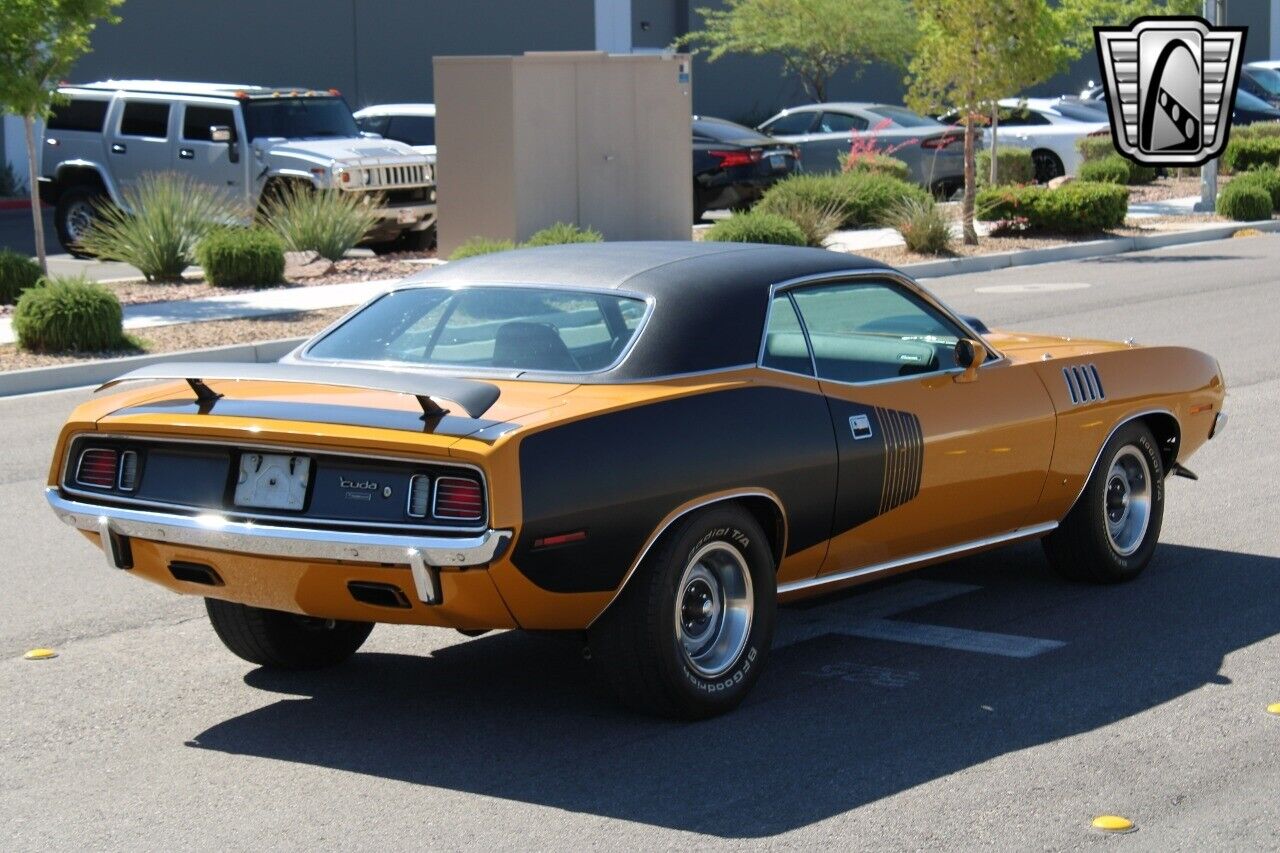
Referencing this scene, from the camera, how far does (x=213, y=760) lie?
562cm

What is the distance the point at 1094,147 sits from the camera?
3225cm

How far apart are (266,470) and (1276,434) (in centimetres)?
726

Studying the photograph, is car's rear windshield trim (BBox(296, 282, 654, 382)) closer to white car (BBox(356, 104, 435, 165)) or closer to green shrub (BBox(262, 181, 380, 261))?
green shrub (BBox(262, 181, 380, 261))

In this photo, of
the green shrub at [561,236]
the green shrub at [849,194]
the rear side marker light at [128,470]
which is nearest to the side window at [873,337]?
the rear side marker light at [128,470]

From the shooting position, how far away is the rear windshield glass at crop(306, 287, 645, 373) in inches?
241

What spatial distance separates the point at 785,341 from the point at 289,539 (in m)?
1.93

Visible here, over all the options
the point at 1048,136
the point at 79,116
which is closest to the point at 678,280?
the point at 79,116

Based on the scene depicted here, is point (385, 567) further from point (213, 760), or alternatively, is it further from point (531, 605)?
point (213, 760)

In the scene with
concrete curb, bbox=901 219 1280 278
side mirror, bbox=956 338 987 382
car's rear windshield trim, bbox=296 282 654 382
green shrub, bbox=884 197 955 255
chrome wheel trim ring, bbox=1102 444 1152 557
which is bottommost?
concrete curb, bbox=901 219 1280 278

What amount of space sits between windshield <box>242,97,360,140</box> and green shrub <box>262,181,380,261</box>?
1.24m

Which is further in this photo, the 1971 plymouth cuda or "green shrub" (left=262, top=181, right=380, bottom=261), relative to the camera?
"green shrub" (left=262, top=181, right=380, bottom=261)

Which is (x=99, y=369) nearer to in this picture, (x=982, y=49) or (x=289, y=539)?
(x=289, y=539)

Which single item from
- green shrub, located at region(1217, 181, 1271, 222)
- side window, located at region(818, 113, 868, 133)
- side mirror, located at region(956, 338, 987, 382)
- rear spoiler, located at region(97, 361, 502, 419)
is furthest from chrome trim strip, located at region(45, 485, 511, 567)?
side window, located at region(818, 113, 868, 133)

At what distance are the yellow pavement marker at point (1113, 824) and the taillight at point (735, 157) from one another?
888 inches
